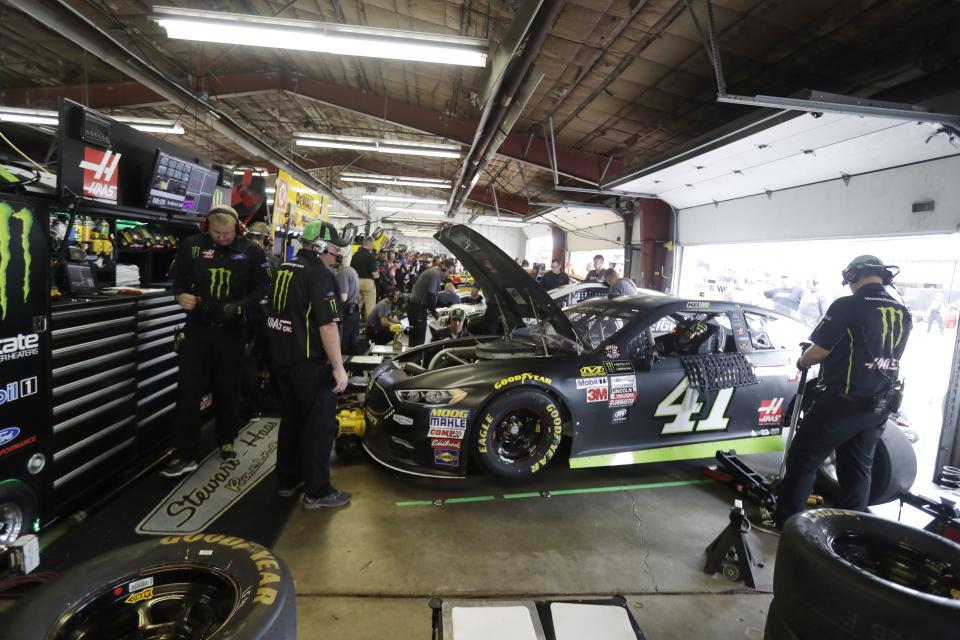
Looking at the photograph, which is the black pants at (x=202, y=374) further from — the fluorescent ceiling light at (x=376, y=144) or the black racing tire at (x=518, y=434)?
the fluorescent ceiling light at (x=376, y=144)

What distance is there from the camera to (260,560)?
136 cm

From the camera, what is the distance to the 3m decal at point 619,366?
11.5 ft

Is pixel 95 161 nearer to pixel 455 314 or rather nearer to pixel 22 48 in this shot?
pixel 455 314

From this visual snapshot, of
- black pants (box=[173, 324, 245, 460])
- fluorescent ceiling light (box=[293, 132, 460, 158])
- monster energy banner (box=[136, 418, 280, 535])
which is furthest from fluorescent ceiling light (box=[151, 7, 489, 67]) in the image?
fluorescent ceiling light (box=[293, 132, 460, 158])

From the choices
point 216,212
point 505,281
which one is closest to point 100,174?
point 216,212

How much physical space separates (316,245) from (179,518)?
6.04 feet

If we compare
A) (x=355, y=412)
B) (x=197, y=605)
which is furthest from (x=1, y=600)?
(x=355, y=412)

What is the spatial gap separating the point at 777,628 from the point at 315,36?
16.9 ft

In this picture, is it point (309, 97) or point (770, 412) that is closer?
point (770, 412)

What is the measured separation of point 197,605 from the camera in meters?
1.34

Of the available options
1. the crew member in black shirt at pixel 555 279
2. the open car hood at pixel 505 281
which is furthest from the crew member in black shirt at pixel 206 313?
the crew member in black shirt at pixel 555 279

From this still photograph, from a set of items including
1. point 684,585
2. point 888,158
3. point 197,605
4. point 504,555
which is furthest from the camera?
point 888,158

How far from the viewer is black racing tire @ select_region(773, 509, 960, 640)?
4.66ft

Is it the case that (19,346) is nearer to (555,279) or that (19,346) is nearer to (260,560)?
(260,560)
